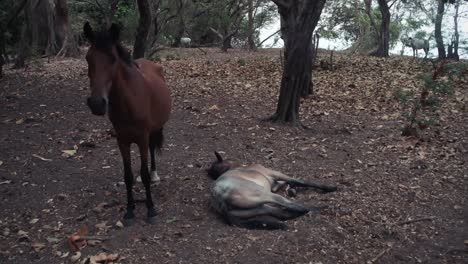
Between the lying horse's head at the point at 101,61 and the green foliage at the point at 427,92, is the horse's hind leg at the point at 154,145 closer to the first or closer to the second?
the lying horse's head at the point at 101,61

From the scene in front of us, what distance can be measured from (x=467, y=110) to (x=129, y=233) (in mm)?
6664

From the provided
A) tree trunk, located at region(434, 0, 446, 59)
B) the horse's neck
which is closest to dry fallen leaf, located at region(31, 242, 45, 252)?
the horse's neck

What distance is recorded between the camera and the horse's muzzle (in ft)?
12.9

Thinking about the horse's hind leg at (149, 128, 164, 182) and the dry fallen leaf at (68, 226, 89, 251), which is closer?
the dry fallen leaf at (68, 226, 89, 251)

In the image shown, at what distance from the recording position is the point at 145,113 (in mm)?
4715

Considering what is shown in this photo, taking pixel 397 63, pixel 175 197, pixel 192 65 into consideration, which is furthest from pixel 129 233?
pixel 397 63

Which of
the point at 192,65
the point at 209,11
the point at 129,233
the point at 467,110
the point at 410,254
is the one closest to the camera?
the point at 410,254

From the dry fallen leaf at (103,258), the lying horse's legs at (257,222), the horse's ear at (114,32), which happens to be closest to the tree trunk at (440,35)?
the lying horse's legs at (257,222)

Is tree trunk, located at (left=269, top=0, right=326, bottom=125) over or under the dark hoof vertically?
over

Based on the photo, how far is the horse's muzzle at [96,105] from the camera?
12.9ft

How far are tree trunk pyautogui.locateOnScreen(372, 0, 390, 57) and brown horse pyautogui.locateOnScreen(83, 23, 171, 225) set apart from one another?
1304 cm

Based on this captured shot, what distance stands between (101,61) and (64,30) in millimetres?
13217

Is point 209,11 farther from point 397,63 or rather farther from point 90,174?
point 90,174

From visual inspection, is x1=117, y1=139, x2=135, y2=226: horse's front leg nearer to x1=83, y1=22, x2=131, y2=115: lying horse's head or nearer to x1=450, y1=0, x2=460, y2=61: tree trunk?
x1=83, y1=22, x2=131, y2=115: lying horse's head
